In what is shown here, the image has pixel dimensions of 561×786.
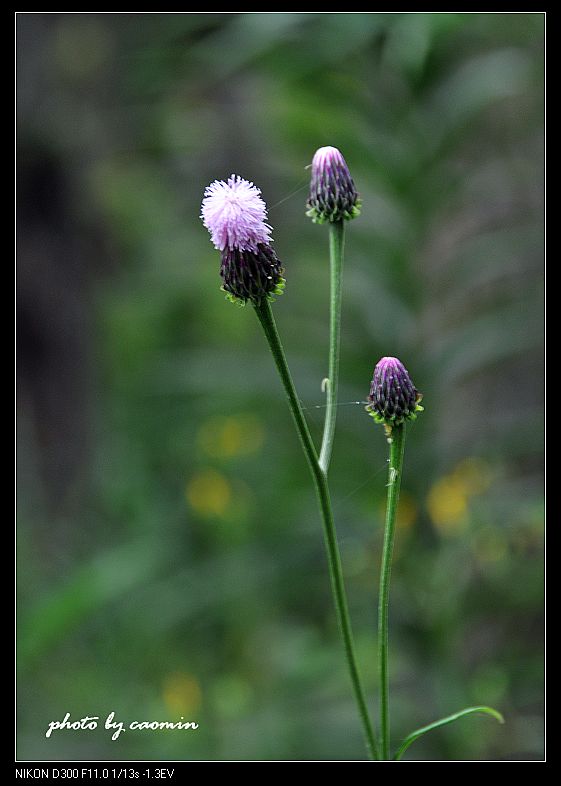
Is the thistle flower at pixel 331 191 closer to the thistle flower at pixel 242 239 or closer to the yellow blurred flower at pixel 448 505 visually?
the thistle flower at pixel 242 239

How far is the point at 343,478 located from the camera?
2.12 m

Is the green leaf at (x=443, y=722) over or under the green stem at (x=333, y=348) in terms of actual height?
under

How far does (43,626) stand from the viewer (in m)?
1.80

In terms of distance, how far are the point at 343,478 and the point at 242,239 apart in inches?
54.3

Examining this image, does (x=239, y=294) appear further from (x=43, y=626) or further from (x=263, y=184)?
(x=263, y=184)

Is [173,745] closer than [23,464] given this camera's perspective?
Yes

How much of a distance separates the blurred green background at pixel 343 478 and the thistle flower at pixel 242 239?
726 mm

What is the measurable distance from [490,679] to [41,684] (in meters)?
1.40

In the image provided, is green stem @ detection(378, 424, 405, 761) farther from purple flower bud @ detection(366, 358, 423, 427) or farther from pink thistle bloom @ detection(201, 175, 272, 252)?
pink thistle bloom @ detection(201, 175, 272, 252)

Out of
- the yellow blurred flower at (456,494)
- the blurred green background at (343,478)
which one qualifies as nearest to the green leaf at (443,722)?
the blurred green background at (343,478)

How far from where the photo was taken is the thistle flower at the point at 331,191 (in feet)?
3.03

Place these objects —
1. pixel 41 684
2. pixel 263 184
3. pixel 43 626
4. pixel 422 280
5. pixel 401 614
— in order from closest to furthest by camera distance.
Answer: pixel 43 626, pixel 401 614, pixel 422 280, pixel 41 684, pixel 263 184
